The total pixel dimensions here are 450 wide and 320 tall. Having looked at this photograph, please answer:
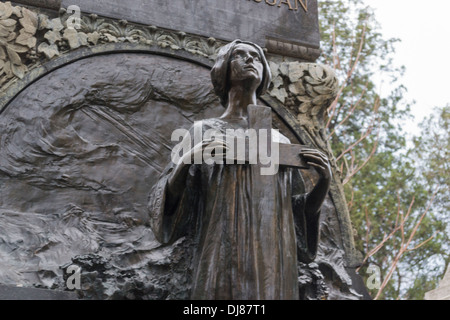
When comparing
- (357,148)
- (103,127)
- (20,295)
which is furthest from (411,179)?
(20,295)

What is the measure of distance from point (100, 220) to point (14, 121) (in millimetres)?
1349

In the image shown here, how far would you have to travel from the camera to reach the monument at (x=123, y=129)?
7.66 meters

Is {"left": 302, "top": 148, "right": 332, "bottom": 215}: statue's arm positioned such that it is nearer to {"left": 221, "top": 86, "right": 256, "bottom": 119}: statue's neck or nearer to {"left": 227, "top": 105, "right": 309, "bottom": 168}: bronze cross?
{"left": 227, "top": 105, "right": 309, "bottom": 168}: bronze cross

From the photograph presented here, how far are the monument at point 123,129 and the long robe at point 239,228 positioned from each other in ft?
0.14

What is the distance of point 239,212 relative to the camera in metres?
6.77

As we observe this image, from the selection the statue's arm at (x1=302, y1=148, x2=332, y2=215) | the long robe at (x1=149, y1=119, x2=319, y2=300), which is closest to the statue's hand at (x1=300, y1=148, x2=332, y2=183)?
the statue's arm at (x1=302, y1=148, x2=332, y2=215)

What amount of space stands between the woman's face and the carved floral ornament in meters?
1.81

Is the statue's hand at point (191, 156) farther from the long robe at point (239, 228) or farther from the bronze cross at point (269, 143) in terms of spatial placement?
the bronze cross at point (269, 143)

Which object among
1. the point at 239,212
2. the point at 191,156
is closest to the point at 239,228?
the point at 239,212

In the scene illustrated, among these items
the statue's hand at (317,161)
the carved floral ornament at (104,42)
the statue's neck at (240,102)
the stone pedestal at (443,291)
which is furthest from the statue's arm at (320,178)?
the stone pedestal at (443,291)

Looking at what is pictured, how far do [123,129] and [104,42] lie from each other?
104 centimetres

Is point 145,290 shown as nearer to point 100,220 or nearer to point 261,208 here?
point 100,220

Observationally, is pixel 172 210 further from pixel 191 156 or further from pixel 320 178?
pixel 320 178

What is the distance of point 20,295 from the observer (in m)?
7.29
